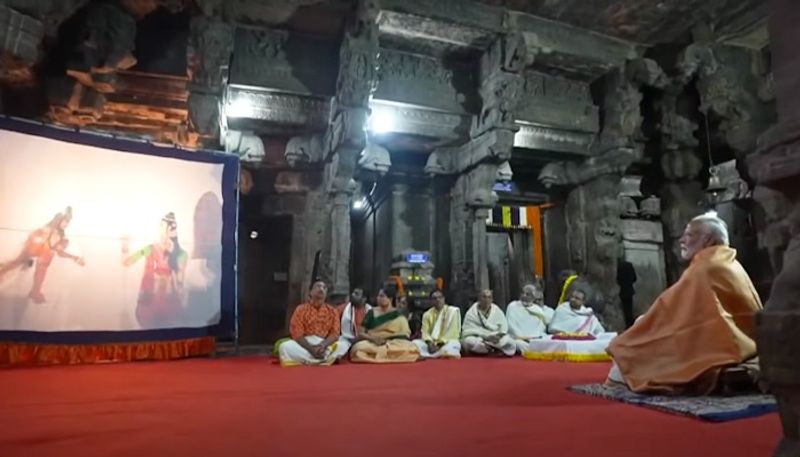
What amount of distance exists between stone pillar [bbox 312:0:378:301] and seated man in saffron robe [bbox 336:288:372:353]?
0.37 metres

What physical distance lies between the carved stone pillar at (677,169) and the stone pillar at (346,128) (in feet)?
20.7

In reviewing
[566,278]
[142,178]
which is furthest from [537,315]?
[142,178]

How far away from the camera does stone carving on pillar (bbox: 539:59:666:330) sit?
9.09 m

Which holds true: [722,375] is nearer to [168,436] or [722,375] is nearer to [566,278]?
[168,436]

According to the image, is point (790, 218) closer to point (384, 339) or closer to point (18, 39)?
point (384, 339)

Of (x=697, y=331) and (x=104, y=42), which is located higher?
(x=104, y=42)

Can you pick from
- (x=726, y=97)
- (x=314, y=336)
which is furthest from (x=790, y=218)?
(x=726, y=97)

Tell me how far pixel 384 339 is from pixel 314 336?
0.96 metres

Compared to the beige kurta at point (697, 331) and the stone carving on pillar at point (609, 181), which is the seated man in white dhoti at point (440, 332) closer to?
the stone carving on pillar at point (609, 181)

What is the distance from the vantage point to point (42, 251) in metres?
5.42

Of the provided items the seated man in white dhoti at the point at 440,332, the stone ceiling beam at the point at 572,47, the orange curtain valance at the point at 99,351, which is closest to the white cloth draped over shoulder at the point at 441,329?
the seated man in white dhoti at the point at 440,332

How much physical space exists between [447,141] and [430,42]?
1.78 meters

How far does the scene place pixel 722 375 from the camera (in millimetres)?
3188

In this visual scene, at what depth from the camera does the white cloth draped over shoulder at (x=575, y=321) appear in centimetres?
733
